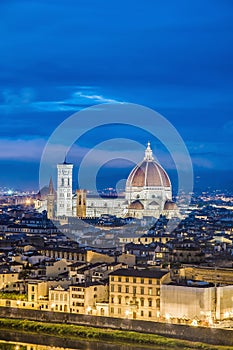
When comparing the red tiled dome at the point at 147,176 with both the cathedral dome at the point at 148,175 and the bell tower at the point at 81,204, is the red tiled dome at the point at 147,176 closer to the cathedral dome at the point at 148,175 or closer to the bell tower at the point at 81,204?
the cathedral dome at the point at 148,175

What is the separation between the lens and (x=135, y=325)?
67.2ft

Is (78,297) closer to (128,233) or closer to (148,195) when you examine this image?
(128,233)

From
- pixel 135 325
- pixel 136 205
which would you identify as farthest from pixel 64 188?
pixel 135 325

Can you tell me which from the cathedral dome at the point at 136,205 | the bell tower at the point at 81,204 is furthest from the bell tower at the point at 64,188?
the cathedral dome at the point at 136,205

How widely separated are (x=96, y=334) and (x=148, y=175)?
4075 centimetres

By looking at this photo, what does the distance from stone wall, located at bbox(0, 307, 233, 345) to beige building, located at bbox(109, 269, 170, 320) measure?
2.08 feet

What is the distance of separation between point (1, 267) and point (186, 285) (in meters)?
6.53

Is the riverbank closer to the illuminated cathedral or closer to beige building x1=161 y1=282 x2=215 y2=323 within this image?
beige building x1=161 y1=282 x2=215 y2=323

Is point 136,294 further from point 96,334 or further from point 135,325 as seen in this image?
point 96,334

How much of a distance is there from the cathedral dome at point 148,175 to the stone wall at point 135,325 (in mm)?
38512

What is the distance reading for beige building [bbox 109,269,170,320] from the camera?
21.2m

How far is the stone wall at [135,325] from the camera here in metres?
19.2

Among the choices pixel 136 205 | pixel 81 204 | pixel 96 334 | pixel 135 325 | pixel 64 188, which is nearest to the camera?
pixel 96 334

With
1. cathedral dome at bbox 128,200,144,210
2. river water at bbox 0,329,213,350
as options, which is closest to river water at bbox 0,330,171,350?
river water at bbox 0,329,213,350
